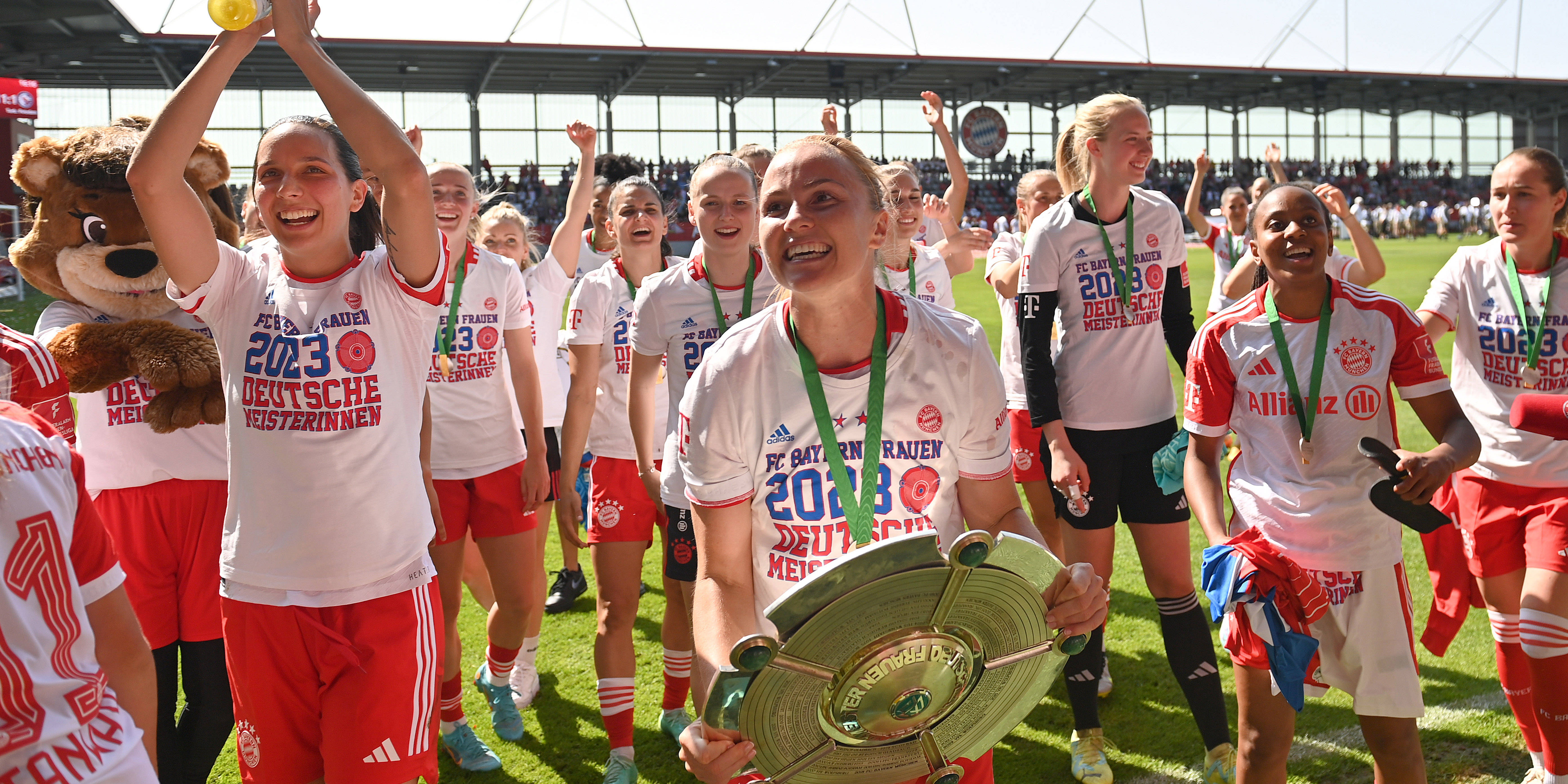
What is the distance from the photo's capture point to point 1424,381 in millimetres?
3152

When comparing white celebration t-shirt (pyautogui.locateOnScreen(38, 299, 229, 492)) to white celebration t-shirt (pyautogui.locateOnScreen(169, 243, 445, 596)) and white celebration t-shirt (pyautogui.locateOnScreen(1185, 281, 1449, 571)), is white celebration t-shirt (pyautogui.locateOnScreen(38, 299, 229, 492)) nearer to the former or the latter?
white celebration t-shirt (pyautogui.locateOnScreen(169, 243, 445, 596))

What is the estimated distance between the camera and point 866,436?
2258 millimetres

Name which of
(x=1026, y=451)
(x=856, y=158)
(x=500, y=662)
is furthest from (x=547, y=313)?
(x=856, y=158)

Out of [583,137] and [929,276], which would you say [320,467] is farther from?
[929,276]

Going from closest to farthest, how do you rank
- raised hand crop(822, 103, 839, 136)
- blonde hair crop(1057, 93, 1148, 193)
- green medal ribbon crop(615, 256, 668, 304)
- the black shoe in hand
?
1. blonde hair crop(1057, 93, 1148, 193)
2. green medal ribbon crop(615, 256, 668, 304)
3. raised hand crop(822, 103, 839, 136)
4. the black shoe in hand

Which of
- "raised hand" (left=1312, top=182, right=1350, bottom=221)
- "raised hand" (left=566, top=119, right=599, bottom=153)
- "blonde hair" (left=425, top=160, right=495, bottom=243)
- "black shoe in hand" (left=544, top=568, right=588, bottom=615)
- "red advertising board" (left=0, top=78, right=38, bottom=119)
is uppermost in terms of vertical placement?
"red advertising board" (left=0, top=78, right=38, bottom=119)

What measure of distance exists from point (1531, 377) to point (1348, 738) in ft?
5.05

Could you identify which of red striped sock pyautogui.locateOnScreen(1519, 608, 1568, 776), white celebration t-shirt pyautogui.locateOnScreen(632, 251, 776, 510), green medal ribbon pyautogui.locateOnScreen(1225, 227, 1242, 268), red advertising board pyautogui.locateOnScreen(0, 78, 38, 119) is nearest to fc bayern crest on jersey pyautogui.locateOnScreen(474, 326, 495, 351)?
white celebration t-shirt pyautogui.locateOnScreen(632, 251, 776, 510)

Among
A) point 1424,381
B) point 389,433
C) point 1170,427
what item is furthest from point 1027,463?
point 389,433

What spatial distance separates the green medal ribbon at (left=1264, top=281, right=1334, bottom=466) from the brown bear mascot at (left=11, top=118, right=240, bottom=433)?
10.2ft

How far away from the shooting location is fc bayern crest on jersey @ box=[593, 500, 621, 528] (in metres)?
4.30

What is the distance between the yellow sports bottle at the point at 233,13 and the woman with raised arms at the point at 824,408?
113 cm

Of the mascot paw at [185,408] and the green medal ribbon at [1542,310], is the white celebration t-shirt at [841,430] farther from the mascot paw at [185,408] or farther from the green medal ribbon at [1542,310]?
the green medal ribbon at [1542,310]

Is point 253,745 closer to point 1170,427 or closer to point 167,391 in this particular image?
point 167,391
